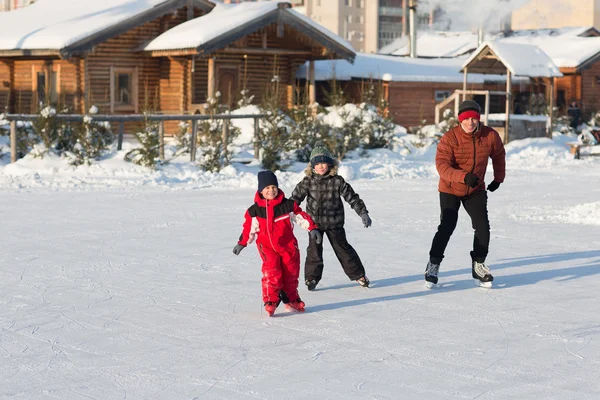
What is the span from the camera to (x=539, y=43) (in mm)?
41875

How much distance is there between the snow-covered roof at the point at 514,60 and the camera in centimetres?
2798

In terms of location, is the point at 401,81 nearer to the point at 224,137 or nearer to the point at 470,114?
the point at 224,137

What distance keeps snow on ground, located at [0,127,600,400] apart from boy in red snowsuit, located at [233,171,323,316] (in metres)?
0.20

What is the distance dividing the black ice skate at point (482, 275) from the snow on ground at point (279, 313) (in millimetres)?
115

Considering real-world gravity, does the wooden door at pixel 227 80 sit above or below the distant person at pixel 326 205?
above

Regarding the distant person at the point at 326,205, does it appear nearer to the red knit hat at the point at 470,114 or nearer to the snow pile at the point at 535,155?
the red knit hat at the point at 470,114

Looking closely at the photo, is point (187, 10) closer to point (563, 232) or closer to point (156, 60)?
point (156, 60)

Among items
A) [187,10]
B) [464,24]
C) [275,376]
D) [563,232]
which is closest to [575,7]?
[464,24]

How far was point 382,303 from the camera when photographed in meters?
7.21

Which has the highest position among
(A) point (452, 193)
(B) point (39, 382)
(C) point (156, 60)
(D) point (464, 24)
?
(D) point (464, 24)

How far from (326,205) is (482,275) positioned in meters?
1.32

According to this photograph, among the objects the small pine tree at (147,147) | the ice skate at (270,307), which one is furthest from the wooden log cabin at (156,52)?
the ice skate at (270,307)

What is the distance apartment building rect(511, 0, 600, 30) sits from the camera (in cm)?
8881

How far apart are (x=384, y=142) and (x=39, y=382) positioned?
58.3 feet
